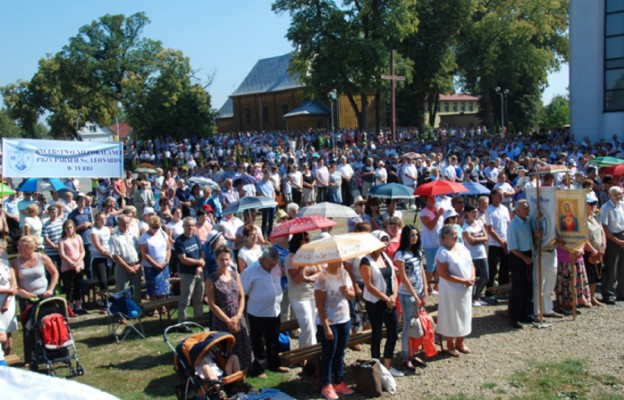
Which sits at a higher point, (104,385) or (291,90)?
(291,90)

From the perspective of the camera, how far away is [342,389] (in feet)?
22.3

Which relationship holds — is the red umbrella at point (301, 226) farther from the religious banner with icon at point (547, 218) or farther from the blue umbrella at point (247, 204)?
the religious banner with icon at point (547, 218)

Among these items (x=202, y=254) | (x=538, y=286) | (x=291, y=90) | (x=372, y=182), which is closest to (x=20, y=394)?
(x=202, y=254)

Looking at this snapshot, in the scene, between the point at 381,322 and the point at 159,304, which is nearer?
the point at 381,322

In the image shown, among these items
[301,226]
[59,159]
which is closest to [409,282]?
[301,226]

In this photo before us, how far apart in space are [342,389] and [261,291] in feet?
4.88

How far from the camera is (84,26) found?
68.6m

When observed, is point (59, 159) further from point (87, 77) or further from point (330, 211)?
point (87, 77)

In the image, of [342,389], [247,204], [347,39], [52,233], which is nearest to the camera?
[342,389]

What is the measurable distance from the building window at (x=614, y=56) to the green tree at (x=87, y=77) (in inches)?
2010

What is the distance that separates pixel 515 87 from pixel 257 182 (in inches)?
1816

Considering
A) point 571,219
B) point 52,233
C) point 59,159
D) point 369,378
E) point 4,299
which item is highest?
point 59,159

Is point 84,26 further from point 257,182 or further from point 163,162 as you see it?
point 257,182

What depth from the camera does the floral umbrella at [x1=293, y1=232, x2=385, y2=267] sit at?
6406mm
